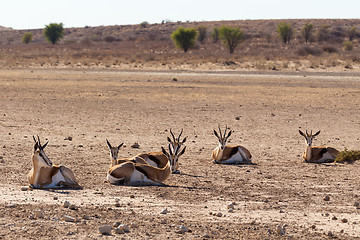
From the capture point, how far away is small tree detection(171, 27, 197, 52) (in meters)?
75.8

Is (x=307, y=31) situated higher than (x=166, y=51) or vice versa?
(x=307, y=31)

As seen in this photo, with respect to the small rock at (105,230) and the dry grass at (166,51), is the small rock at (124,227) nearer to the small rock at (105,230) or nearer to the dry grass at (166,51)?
the small rock at (105,230)

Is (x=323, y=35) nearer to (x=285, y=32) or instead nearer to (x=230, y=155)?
(x=285, y=32)

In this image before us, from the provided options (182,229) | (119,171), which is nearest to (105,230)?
(182,229)

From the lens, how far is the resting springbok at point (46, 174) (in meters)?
9.75

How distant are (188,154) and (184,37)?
6275cm

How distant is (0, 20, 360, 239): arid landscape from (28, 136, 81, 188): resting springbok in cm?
23

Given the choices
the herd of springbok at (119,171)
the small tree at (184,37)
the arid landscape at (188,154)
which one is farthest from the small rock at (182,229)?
the small tree at (184,37)

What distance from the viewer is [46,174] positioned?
982 cm

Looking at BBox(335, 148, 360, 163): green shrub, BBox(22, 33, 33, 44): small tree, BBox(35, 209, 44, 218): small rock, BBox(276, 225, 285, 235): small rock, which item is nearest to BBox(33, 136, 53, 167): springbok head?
BBox(35, 209, 44, 218): small rock

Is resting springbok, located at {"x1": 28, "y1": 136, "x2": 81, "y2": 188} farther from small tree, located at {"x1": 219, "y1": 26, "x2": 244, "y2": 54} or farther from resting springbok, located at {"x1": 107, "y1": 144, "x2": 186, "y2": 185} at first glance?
small tree, located at {"x1": 219, "y1": 26, "x2": 244, "y2": 54}

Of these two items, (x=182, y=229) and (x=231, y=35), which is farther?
(x=231, y=35)

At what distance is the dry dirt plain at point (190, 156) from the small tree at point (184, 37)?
140ft

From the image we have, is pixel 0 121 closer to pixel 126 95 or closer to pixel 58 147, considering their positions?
pixel 58 147
